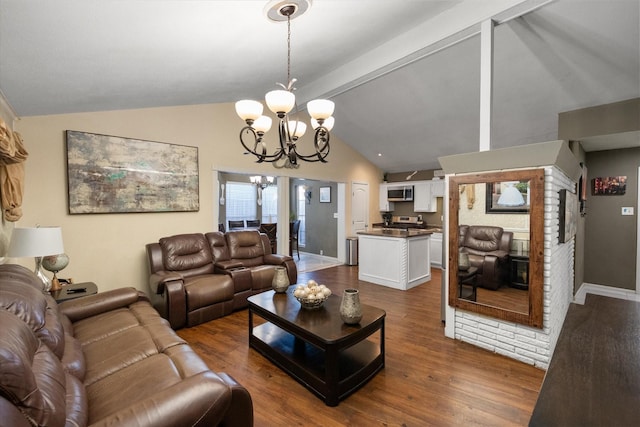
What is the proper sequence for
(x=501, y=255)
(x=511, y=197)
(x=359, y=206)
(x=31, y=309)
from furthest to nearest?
(x=359, y=206) → (x=501, y=255) → (x=511, y=197) → (x=31, y=309)

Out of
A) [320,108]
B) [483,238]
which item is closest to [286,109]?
[320,108]

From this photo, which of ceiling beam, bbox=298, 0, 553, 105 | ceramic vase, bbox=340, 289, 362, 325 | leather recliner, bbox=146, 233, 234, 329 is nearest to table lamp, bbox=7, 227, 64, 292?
leather recliner, bbox=146, 233, 234, 329

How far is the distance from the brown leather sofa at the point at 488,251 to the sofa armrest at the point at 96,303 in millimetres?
3181

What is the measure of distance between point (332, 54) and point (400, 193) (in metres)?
4.69

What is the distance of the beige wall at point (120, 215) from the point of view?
3105 mm

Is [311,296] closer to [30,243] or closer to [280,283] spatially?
[280,283]

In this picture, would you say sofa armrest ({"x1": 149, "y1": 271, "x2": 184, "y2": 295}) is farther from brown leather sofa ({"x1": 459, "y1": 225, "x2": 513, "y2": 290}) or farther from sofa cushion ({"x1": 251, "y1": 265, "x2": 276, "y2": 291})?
brown leather sofa ({"x1": 459, "y1": 225, "x2": 513, "y2": 290})

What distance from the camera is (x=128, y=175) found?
3.67 metres

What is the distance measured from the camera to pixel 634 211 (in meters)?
4.34

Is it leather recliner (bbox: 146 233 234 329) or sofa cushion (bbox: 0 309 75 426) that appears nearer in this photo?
sofa cushion (bbox: 0 309 75 426)

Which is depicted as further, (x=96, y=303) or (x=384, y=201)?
(x=384, y=201)

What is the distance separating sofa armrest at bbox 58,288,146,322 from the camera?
2.26 meters

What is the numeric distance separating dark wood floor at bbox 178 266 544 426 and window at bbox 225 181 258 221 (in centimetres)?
572

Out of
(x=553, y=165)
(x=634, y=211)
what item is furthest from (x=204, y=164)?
(x=634, y=211)
